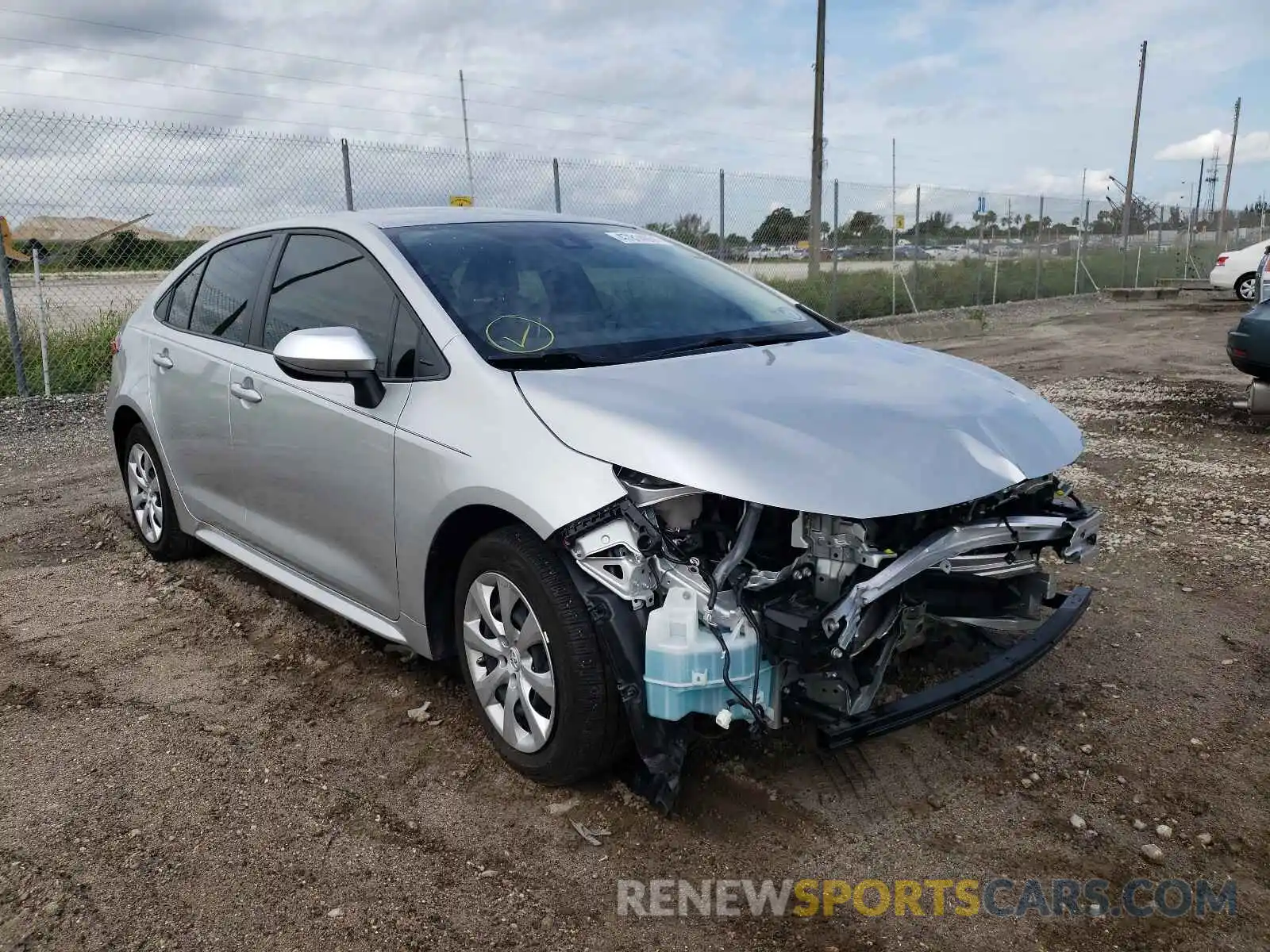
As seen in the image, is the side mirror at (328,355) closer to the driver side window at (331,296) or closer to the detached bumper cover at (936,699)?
the driver side window at (331,296)

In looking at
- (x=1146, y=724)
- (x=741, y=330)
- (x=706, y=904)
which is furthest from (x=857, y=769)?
(x=741, y=330)

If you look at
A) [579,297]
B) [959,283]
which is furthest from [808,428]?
[959,283]

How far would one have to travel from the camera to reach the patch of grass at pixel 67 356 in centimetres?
969

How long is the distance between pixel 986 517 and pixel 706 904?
51.1 inches

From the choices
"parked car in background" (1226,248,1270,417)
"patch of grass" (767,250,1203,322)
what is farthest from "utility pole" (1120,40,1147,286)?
"parked car in background" (1226,248,1270,417)

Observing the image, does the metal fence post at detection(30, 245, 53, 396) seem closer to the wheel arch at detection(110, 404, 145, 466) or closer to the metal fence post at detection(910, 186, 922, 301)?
the wheel arch at detection(110, 404, 145, 466)

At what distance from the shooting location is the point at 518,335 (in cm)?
327

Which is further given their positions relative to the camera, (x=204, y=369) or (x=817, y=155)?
(x=817, y=155)

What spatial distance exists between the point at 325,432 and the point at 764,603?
5.63ft

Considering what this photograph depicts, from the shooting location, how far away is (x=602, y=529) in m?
2.70

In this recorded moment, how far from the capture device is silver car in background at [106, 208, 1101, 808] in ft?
8.59

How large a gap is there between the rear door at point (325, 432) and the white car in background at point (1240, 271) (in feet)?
71.2

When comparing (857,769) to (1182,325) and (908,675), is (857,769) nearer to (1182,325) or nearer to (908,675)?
(908,675)

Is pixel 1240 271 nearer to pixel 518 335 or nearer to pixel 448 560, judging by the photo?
pixel 518 335
